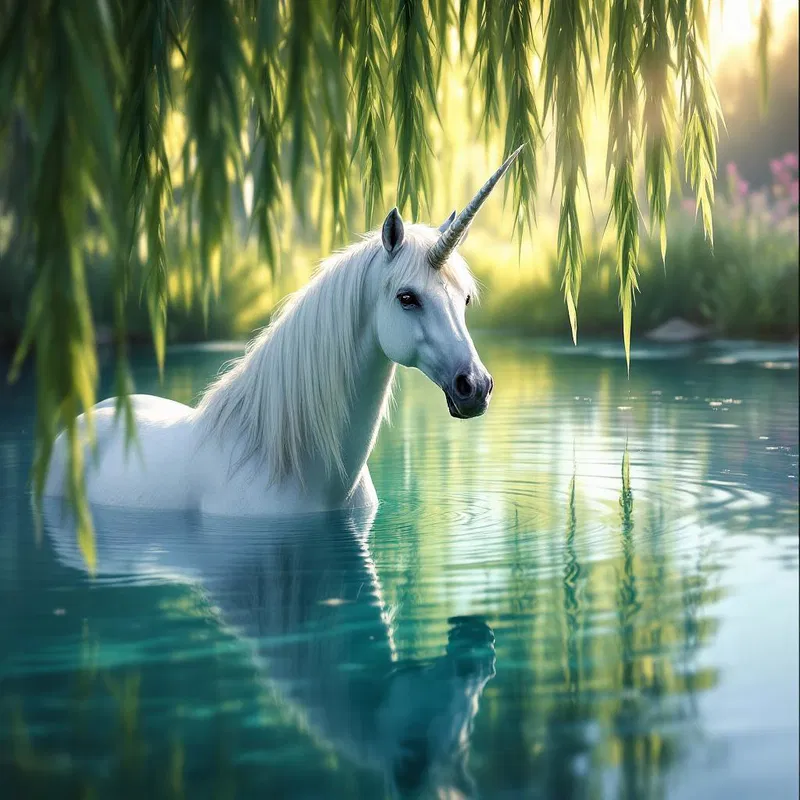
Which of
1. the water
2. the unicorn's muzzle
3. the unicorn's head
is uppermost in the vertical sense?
the unicorn's head

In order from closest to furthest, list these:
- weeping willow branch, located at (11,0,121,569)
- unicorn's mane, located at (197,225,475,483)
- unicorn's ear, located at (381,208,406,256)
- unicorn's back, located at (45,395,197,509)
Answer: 1. weeping willow branch, located at (11,0,121,569)
2. unicorn's ear, located at (381,208,406,256)
3. unicorn's mane, located at (197,225,475,483)
4. unicorn's back, located at (45,395,197,509)

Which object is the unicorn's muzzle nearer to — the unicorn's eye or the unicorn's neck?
the unicorn's eye

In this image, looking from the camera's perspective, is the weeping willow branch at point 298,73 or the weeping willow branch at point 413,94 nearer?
the weeping willow branch at point 298,73

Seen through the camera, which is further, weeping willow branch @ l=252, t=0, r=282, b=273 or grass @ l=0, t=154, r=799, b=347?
grass @ l=0, t=154, r=799, b=347

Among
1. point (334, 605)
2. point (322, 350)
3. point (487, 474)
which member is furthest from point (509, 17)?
point (487, 474)

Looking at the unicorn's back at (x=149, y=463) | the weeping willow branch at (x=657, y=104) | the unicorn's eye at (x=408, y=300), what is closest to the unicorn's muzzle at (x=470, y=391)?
the unicorn's eye at (x=408, y=300)

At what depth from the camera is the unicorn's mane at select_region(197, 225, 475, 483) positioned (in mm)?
4168

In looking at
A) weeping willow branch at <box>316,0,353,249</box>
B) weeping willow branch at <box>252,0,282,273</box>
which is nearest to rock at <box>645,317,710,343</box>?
weeping willow branch at <box>316,0,353,249</box>

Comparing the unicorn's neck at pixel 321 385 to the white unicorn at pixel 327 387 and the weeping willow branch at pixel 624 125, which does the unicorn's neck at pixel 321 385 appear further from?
the weeping willow branch at pixel 624 125

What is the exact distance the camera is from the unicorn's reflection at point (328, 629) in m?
2.50

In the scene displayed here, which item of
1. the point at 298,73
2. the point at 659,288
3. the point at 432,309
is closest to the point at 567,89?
the point at 432,309

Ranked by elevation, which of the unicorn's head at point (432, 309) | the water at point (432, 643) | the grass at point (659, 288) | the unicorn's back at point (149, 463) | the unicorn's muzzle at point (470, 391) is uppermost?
the grass at point (659, 288)

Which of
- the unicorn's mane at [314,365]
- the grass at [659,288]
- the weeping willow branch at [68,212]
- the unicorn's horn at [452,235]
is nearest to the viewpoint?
the weeping willow branch at [68,212]

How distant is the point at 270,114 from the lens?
9.11 ft
